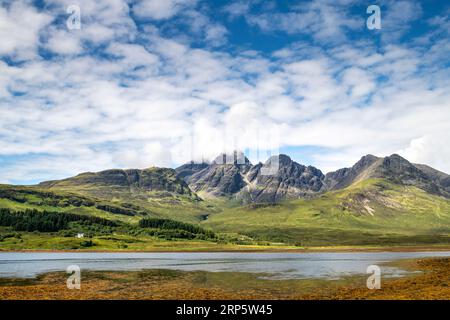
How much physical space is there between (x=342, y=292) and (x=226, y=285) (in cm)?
2354

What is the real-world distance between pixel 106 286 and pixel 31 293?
14736 mm

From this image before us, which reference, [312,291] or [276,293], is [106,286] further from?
[312,291]
